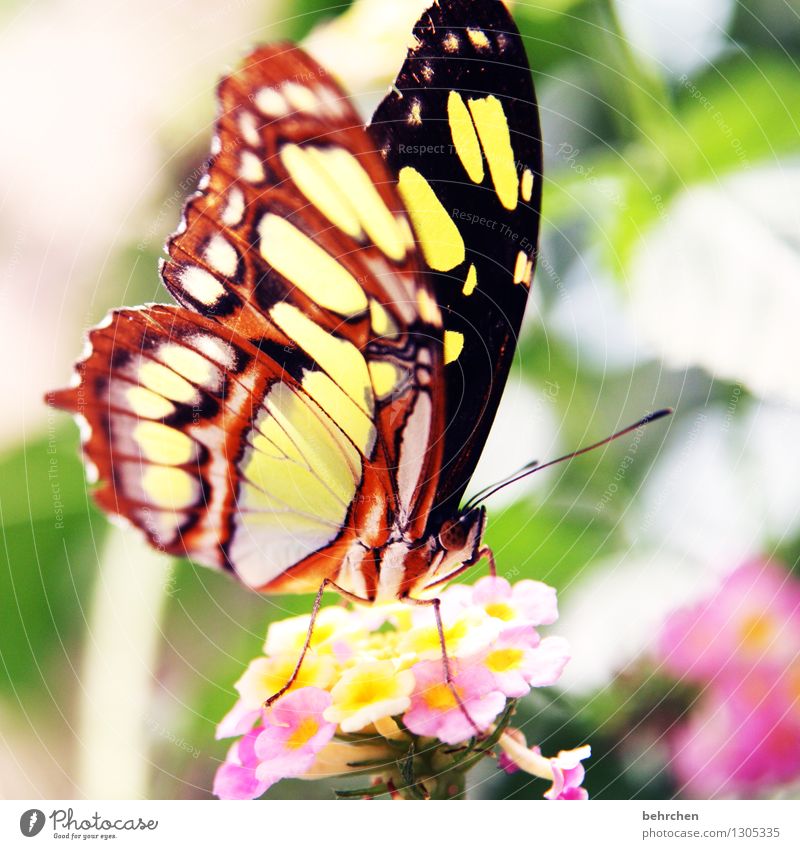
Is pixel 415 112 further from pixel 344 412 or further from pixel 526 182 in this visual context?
pixel 344 412

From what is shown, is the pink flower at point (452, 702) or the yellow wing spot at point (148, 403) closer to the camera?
the pink flower at point (452, 702)

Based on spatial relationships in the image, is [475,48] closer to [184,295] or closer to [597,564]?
[184,295]

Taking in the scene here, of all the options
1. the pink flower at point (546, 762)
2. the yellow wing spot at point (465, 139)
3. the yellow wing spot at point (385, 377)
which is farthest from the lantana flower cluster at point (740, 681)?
the yellow wing spot at point (465, 139)

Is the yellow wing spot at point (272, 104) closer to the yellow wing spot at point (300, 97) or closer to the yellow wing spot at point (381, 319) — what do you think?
the yellow wing spot at point (300, 97)
